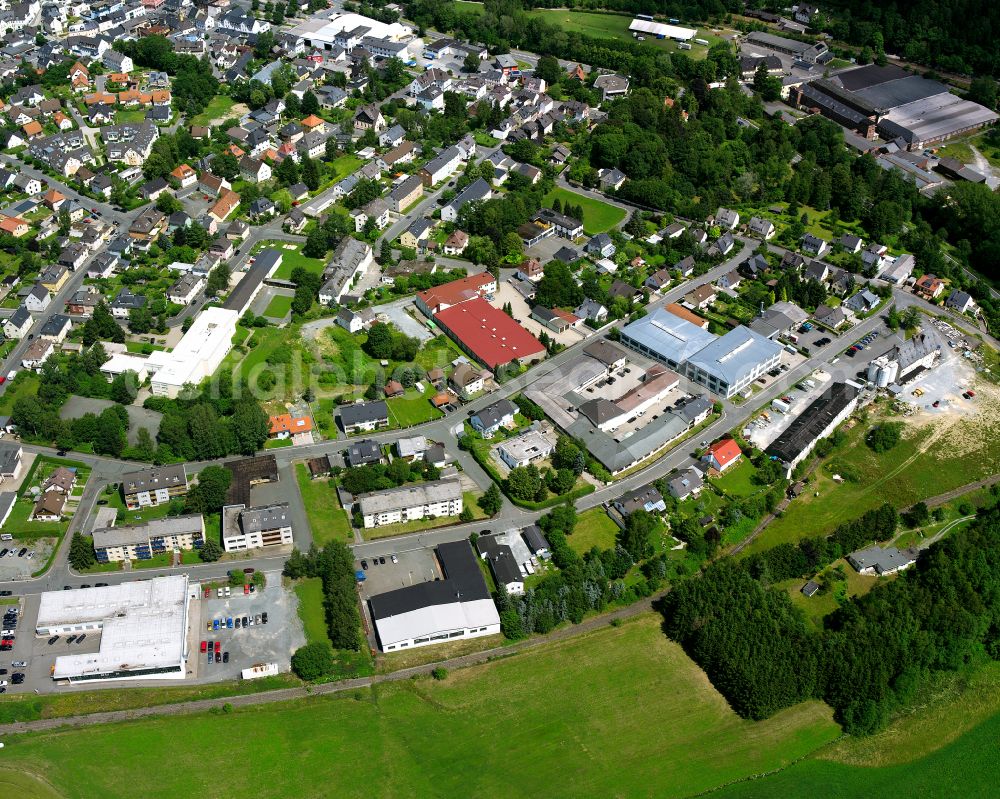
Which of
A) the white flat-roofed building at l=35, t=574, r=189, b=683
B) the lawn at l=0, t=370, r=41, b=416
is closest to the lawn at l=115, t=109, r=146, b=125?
the lawn at l=0, t=370, r=41, b=416

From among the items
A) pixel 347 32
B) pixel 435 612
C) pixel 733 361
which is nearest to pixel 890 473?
pixel 733 361

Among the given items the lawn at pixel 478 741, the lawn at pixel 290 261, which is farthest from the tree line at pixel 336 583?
the lawn at pixel 290 261

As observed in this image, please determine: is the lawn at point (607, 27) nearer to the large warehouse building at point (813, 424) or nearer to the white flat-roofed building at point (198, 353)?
the large warehouse building at point (813, 424)

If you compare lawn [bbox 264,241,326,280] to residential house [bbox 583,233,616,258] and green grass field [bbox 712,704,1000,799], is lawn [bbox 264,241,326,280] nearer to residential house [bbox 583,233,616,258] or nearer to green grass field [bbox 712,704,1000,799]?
residential house [bbox 583,233,616,258]

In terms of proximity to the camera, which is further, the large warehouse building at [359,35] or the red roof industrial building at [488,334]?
the large warehouse building at [359,35]

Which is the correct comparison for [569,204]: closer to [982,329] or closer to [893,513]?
[982,329]

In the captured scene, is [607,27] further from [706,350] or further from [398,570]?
[398,570]
